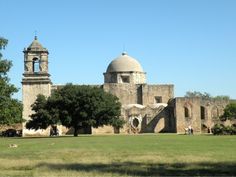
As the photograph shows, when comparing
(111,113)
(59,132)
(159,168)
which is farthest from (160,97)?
(159,168)

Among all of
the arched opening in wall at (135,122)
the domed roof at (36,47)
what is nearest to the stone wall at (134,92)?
the arched opening in wall at (135,122)

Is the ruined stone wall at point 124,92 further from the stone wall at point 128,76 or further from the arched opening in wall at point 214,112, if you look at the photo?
the arched opening in wall at point 214,112

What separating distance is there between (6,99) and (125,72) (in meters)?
37.4

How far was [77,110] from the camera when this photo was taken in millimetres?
47531

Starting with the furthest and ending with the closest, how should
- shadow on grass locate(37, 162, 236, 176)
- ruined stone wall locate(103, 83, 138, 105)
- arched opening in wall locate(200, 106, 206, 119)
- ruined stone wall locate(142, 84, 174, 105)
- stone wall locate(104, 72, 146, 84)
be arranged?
stone wall locate(104, 72, 146, 84), ruined stone wall locate(142, 84, 174, 105), ruined stone wall locate(103, 83, 138, 105), arched opening in wall locate(200, 106, 206, 119), shadow on grass locate(37, 162, 236, 176)

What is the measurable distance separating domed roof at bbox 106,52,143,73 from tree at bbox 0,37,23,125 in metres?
35.7

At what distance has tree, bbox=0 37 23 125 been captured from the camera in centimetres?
3119

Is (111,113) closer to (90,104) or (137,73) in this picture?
(90,104)

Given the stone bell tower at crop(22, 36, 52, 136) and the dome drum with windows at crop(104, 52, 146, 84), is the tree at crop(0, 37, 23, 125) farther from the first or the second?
the dome drum with windows at crop(104, 52, 146, 84)

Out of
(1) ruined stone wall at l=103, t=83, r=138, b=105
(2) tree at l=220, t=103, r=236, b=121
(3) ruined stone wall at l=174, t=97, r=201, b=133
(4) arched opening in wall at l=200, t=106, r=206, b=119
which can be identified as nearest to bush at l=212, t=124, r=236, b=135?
(2) tree at l=220, t=103, r=236, b=121

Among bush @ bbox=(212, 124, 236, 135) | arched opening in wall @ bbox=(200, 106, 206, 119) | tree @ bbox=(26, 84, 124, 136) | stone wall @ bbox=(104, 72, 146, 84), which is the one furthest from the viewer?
stone wall @ bbox=(104, 72, 146, 84)

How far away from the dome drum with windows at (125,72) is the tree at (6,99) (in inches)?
1392

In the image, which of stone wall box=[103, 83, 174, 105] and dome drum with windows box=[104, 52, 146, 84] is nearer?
stone wall box=[103, 83, 174, 105]

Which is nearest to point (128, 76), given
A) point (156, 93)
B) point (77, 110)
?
point (156, 93)
